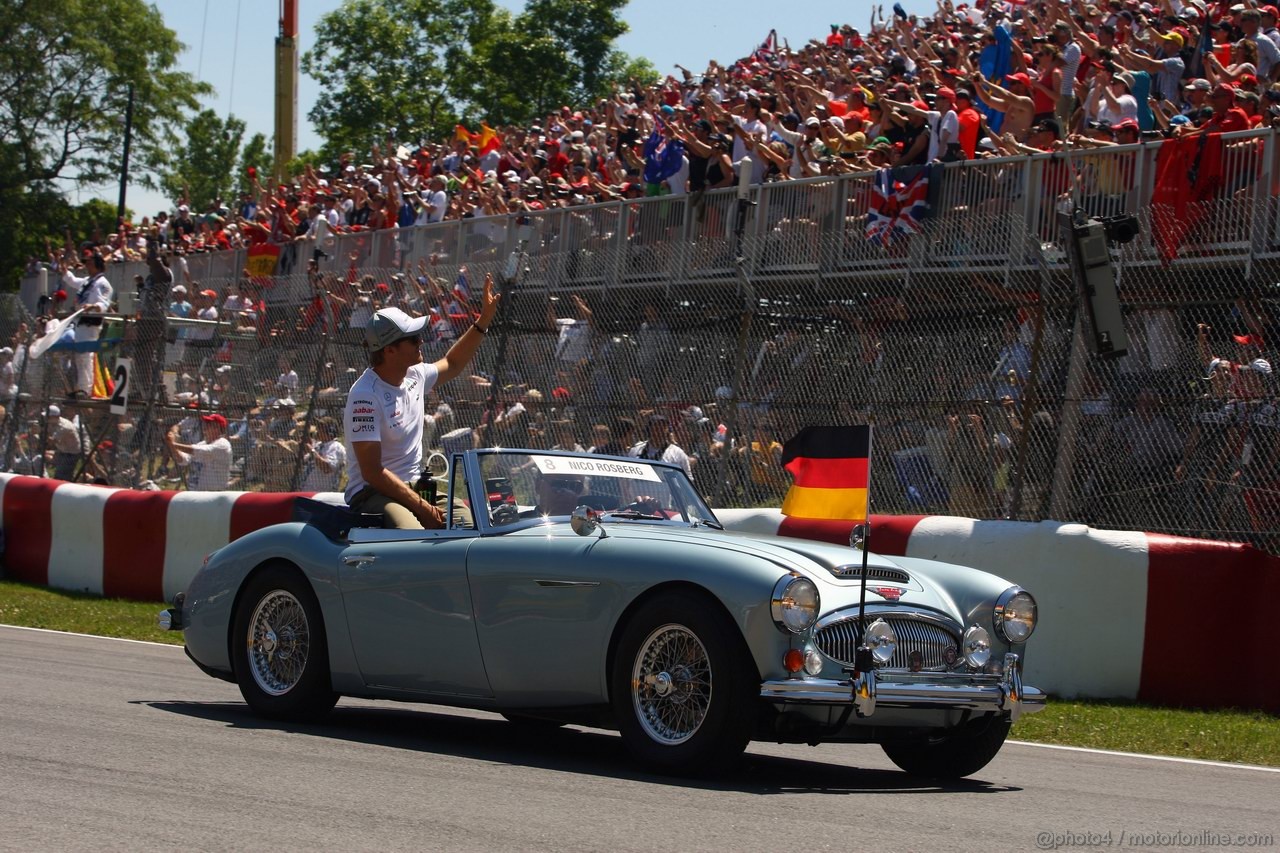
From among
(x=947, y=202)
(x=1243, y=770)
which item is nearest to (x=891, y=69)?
(x=947, y=202)

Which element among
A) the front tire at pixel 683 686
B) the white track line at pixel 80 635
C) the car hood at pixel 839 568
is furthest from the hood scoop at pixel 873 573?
the white track line at pixel 80 635

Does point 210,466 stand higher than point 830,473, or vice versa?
point 830,473

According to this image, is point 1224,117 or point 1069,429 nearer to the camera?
point 1069,429

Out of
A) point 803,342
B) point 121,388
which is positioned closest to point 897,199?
point 803,342

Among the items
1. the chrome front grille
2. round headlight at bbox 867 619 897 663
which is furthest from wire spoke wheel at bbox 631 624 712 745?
round headlight at bbox 867 619 897 663

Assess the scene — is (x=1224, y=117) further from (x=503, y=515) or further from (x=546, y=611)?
(x=546, y=611)

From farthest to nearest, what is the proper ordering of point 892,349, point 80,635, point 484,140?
1. point 484,140
2. point 80,635
3. point 892,349

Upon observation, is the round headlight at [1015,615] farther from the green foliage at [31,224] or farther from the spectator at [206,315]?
the green foliage at [31,224]

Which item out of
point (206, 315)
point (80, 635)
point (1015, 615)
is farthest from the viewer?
point (206, 315)

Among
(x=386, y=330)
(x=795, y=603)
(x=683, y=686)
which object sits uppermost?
(x=386, y=330)

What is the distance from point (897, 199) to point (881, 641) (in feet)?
25.9

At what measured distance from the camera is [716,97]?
2327 centimetres

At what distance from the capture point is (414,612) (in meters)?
7.06

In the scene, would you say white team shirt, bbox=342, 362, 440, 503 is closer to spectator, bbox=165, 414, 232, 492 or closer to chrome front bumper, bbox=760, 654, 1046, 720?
chrome front bumper, bbox=760, 654, 1046, 720
